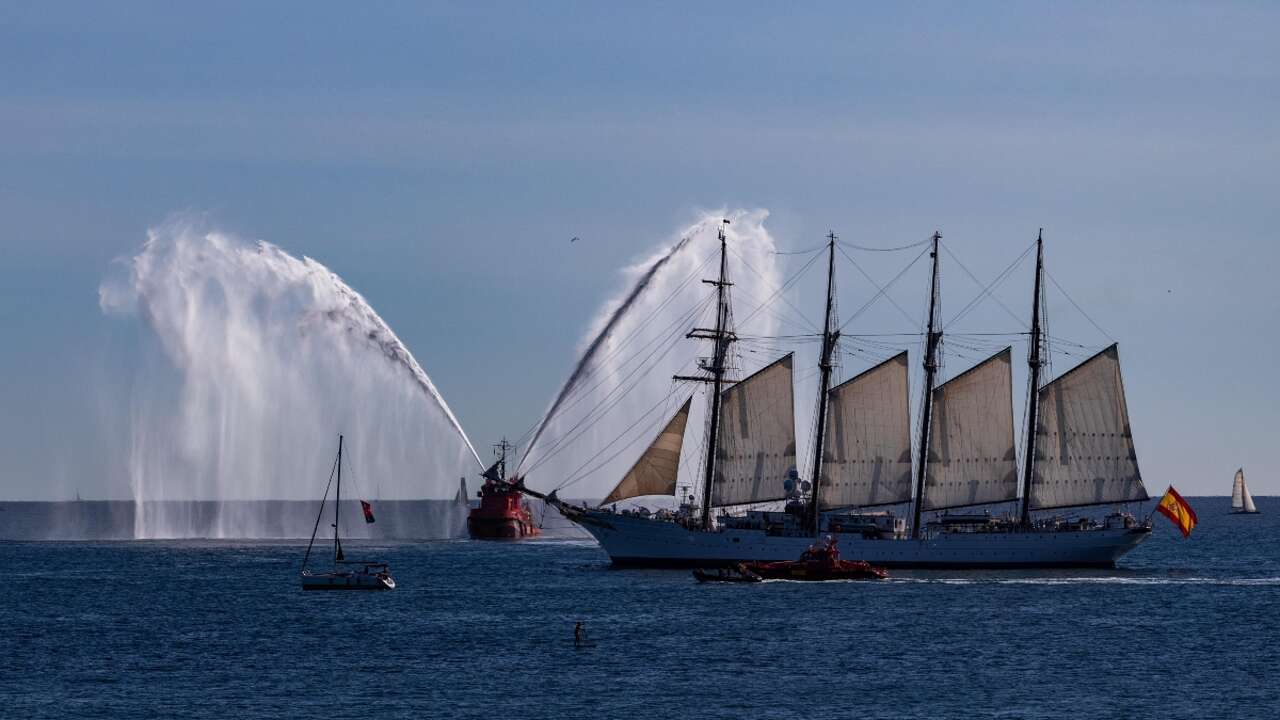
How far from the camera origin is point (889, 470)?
163 metres

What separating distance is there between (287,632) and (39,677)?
67.7 feet

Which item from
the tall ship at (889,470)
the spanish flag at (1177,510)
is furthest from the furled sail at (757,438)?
the spanish flag at (1177,510)

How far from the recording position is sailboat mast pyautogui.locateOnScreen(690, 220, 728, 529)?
161375 mm

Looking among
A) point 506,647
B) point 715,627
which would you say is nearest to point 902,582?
point 715,627

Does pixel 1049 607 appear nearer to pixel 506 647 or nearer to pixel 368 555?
pixel 506 647

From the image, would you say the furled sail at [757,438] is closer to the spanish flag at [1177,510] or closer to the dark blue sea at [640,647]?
the dark blue sea at [640,647]

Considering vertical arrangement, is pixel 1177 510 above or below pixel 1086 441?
below

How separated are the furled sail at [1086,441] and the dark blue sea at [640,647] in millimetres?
7587

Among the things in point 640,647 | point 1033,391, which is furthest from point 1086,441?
point 640,647

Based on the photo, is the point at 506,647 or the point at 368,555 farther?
the point at 368,555

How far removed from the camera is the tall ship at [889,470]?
525 feet

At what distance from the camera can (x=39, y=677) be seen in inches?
3716

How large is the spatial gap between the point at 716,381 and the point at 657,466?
10.0 metres

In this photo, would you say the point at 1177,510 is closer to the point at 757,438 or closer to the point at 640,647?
the point at 757,438
